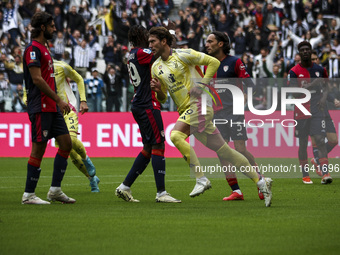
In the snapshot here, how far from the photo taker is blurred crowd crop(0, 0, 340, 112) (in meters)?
21.4

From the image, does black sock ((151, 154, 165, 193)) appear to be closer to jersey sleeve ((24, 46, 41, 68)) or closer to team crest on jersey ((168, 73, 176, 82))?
team crest on jersey ((168, 73, 176, 82))

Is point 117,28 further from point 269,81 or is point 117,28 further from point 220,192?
point 220,192

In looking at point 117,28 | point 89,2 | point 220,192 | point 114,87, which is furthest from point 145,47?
point 89,2

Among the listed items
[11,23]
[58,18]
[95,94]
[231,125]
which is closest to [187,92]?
[231,125]

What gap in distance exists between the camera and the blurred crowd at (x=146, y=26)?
21359mm

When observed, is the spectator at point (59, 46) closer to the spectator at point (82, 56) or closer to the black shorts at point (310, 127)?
the spectator at point (82, 56)

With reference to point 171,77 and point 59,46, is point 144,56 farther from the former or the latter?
point 59,46

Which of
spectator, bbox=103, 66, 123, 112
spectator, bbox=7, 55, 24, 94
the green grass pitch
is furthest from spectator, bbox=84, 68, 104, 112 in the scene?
the green grass pitch

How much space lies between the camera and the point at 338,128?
18344 mm

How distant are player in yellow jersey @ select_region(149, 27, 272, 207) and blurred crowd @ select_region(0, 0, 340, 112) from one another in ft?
36.5

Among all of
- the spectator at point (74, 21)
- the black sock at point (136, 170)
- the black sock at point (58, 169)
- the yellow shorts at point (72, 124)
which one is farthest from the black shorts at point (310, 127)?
the spectator at point (74, 21)

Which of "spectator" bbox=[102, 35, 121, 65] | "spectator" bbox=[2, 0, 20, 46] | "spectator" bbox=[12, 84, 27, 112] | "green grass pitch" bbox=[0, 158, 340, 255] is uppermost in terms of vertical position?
"spectator" bbox=[2, 0, 20, 46]

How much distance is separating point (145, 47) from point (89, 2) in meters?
17.7

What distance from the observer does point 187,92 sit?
9.30 meters
